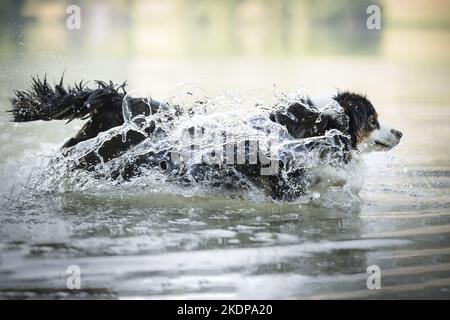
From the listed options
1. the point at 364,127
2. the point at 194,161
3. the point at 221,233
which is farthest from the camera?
the point at 364,127

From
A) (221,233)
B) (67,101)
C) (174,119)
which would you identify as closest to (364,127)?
(174,119)

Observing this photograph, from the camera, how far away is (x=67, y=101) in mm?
5152

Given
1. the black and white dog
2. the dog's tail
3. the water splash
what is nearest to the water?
the water splash

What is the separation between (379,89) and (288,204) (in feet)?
15.8

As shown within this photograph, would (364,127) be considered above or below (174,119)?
below

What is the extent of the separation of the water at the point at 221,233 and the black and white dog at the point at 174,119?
0.13m

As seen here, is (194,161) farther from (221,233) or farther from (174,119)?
(221,233)

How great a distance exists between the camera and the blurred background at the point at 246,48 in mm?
9023

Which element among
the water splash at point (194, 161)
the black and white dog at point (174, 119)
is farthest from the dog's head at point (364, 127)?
the water splash at point (194, 161)

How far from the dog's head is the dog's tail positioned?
1.59m

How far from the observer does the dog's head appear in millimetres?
5277

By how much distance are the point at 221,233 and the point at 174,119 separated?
119 centimetres
